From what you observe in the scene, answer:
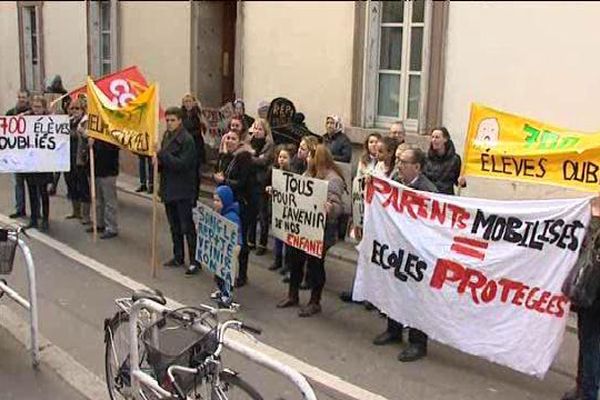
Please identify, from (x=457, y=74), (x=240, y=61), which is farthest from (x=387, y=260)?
(x=240, y=61)

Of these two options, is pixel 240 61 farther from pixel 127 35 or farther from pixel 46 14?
pixel 46 14

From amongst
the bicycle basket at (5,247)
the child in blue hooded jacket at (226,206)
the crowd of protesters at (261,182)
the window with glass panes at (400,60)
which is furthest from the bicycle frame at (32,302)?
the window with glass panes at (400,60)

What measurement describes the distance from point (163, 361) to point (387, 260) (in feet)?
8.80

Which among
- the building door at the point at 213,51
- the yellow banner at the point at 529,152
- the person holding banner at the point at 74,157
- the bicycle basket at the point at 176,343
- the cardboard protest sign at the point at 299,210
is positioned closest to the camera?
the bicycle basket at the point at 176,343

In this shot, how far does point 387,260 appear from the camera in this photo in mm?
5926

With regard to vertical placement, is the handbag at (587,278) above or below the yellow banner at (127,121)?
below

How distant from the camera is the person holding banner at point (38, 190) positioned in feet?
31.6

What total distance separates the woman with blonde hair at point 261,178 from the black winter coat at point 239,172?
0.22 m

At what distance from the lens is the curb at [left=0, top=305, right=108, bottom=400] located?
16.5 ft

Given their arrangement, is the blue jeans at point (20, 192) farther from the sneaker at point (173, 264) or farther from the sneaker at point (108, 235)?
the sneaker at point (173, 264)

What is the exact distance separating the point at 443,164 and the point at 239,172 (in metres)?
1.97

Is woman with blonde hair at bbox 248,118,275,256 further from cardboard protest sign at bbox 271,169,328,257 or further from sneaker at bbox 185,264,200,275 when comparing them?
sneaker at bbox 185,264,200,275

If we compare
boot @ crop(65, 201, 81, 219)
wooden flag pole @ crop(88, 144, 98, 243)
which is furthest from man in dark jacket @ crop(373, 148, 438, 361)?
boot @ crop(65, 201, 81, 219)

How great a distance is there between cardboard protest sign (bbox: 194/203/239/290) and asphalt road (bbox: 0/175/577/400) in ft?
1.35
